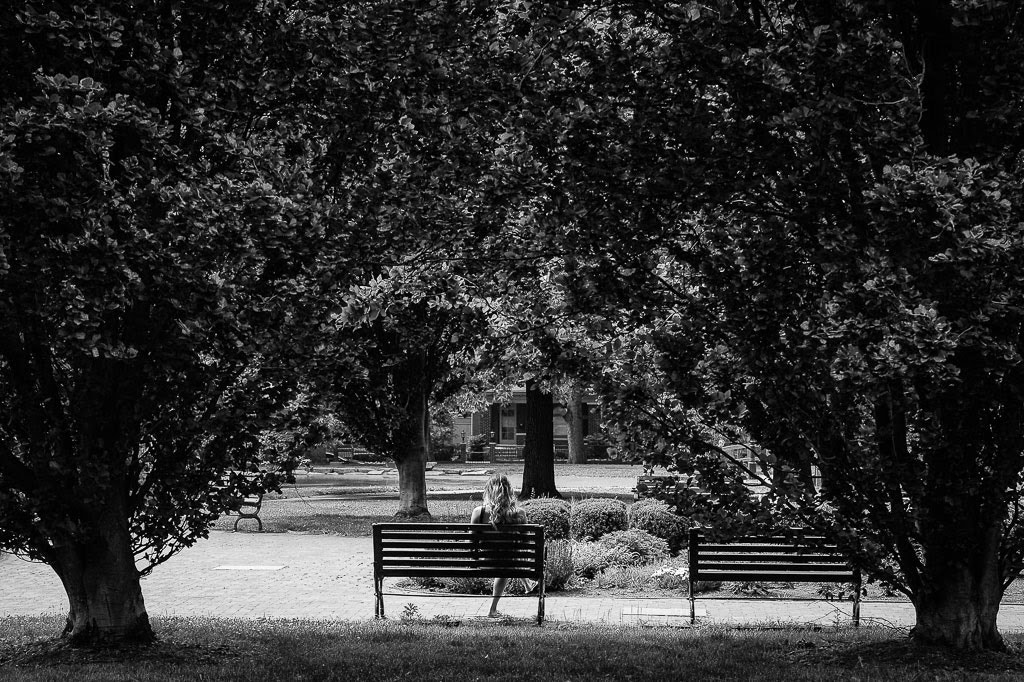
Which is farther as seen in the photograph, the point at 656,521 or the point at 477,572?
the point at 656,521

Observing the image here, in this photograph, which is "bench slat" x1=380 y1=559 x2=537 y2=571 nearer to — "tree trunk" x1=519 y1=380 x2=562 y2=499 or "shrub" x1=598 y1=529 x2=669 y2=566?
"shrub" x1=598 y1=529 x2=669 y2=566

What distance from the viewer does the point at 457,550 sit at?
10352 millimetres

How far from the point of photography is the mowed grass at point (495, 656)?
23.2 ft

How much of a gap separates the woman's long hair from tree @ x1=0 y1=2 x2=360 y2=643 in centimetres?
350

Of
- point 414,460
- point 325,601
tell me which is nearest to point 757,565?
point 325,601

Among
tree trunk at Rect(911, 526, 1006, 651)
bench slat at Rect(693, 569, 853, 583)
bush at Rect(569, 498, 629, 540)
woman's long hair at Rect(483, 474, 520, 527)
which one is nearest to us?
tree trunk at Rect(911, 526, 1006, 651)

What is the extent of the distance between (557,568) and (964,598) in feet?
18.2

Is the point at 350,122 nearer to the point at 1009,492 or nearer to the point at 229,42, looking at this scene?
the point at 229,42

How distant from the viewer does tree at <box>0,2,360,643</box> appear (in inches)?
263

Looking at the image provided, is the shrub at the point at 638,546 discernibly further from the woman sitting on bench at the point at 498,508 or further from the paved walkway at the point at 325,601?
the woman sitting on bench at the point at 498,508

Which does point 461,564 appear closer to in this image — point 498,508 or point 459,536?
point 459,536

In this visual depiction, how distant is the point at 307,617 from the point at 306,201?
4.91 m

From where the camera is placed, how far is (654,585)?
498 inches

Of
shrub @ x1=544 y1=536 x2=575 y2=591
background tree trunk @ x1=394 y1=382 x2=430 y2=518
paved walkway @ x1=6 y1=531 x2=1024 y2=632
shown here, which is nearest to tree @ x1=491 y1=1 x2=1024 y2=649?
paved walkway @ x1=6 y1=531 x2=1024 y2=632
